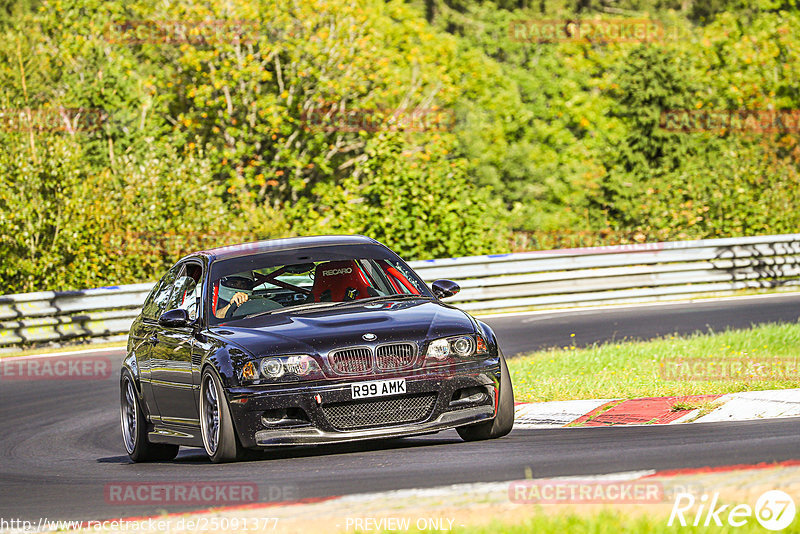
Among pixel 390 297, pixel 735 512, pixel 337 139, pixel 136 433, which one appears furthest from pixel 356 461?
pixel 337 139

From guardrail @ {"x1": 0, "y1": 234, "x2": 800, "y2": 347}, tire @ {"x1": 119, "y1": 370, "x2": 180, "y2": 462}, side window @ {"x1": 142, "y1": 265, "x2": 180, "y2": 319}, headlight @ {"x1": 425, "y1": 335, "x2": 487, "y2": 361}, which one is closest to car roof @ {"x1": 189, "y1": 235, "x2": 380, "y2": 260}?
side window @ {"x1": 142, "y1": 265, "x2": 180, "y2": 319}

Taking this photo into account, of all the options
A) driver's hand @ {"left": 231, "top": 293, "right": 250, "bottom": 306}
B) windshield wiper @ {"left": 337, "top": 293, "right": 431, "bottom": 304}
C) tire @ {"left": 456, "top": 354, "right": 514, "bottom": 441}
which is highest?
driver's hand @ {"left": 231, "top": 293, "right": 250, "bottom": 306}

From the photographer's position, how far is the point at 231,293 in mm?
9516

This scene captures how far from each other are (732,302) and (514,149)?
3775cm

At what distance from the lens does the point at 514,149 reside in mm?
59156

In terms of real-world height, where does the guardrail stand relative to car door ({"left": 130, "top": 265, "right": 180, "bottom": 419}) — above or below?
below

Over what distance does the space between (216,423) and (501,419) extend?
189 cm

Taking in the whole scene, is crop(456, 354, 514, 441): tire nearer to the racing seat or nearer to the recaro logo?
the racing seat

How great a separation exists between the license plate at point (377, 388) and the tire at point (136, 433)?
8.45 feet

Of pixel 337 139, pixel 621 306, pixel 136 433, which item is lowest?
pixel 621 306

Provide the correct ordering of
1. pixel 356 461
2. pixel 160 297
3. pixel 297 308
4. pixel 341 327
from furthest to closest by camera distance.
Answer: pixel 160 297
pixel 297 308
pixel 341 327
pixel 356 461

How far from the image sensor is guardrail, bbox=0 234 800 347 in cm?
2312

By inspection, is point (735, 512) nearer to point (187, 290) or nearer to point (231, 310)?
point (231, 310)

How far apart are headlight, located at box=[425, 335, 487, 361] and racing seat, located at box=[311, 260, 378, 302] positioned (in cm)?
123
